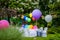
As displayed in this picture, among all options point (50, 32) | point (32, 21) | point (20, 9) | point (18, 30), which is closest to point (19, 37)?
point (18, 30)

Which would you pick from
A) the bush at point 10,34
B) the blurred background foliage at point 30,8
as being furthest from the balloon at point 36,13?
the bush at point 10,34

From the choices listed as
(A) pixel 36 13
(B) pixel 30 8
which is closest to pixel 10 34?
(A) pixel 36 13

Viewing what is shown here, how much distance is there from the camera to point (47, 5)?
14.9 meters

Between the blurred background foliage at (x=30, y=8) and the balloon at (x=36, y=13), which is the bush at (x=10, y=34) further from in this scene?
the blurred background foliage at (x=30, y=8)

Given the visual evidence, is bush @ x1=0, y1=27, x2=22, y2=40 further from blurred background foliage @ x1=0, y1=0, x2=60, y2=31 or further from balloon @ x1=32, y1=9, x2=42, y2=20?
blurred background foliage @ x1=0, y1=0, x2=60, y2=31

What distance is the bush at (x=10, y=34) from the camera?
7.96 metres

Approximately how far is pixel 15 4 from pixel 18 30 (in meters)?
6.49

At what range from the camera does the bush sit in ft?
26.1

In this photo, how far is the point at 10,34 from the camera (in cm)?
806

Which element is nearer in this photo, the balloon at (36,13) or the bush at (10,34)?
the bush at (10,34)

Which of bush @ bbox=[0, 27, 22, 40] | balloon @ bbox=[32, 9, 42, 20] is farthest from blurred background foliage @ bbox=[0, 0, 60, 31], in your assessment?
bush @ bbox=[0, 27, 22, 40]

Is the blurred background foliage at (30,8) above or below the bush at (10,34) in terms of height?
above

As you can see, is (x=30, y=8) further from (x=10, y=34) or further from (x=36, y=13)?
(x=10, y=34)

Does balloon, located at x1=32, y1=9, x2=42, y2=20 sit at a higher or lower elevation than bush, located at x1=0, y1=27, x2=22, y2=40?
higher
